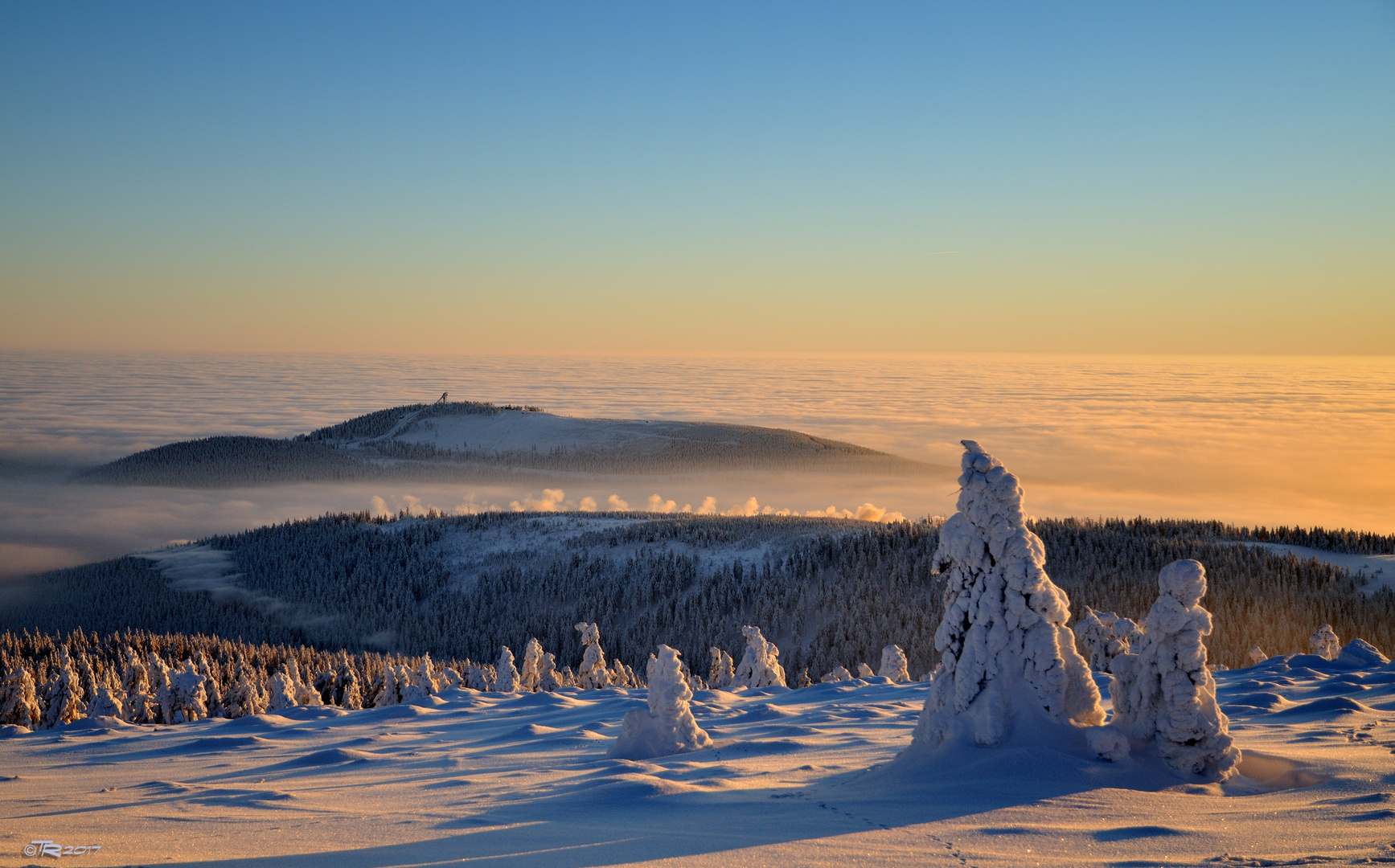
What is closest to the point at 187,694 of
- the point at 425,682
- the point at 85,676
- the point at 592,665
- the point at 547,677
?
the point at 425,682

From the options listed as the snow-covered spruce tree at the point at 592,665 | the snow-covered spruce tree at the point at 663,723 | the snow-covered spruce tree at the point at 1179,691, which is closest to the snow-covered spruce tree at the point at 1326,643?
the snow-covered spruce tree at the point at 1179,691

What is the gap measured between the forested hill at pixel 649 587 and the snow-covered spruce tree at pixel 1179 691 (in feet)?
146

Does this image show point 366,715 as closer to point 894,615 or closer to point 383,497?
point 894,615

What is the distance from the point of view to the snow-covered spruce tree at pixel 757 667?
1491 inches

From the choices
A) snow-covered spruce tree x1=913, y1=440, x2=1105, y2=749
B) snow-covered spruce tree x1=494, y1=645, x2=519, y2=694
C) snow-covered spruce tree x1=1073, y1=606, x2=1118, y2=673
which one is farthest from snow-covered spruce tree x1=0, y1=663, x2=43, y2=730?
snow-covered spruce tree x1=1073, y1=606, x2=1118, y2=673

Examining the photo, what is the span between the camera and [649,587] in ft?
266

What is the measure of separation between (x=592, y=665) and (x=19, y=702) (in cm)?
2580

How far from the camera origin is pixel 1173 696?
43.3ft

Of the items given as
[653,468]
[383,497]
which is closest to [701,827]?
[383,497]

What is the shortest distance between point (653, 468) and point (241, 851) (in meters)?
184

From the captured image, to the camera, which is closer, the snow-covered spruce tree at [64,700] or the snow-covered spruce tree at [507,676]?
the snow-covered spruce tree at [64,700]

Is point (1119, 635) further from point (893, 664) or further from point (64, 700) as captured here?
point (64, 700)

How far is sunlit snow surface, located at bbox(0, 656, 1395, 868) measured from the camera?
1040 cm

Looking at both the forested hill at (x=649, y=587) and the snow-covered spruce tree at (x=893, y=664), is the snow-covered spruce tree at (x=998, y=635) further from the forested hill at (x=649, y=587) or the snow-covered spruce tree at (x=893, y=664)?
the forested hill at (x=649, y=587)
